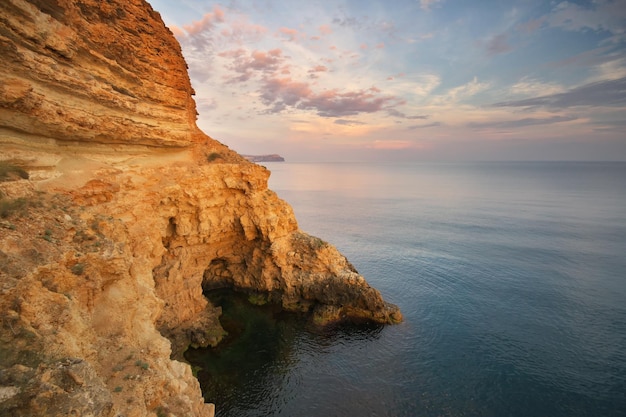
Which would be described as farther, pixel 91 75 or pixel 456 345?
pixel 456 345

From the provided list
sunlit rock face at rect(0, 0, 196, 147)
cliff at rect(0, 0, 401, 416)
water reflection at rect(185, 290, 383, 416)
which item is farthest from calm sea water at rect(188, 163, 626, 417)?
sunlit rock face at rect(0, 0, 196, 147)

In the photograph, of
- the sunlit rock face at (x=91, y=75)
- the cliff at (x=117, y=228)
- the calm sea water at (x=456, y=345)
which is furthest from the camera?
the calm sea water at (x=456, y=345)

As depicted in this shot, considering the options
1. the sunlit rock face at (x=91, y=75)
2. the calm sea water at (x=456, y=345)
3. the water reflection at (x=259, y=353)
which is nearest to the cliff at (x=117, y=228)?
the sunlit rock face at (x=91, y=75)

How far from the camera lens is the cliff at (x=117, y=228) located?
9867 millimetres

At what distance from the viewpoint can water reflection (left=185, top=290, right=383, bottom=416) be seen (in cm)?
2150

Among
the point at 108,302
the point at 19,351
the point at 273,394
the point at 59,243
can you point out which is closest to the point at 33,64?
the point at 59,243

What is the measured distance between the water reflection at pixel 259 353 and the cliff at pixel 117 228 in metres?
1.69

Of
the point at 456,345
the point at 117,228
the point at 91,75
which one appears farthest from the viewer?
the point at 456,345

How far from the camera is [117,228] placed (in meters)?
17.4

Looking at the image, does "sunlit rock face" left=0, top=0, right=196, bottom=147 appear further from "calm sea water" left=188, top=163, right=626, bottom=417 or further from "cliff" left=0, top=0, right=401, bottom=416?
"calm sea water" left=188, top=163, right=626, bottom=417

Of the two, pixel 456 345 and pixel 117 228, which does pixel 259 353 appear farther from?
pixel 456 345

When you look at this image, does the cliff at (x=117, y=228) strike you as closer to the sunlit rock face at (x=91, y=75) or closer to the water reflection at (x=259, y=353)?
the sunlit rock face at (x=91, y=75)

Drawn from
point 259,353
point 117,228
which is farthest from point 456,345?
point 117,228

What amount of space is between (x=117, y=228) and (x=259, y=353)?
15.4 m
